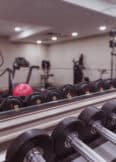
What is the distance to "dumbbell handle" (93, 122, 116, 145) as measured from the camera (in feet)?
4.17

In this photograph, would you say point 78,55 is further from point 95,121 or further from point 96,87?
point 95,121

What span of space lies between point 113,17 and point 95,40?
2.95 metres

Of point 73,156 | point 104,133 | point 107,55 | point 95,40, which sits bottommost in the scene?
point 73,156

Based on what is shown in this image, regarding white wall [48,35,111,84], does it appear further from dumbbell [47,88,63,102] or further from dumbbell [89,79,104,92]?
dumbbell [47,88,63,102]

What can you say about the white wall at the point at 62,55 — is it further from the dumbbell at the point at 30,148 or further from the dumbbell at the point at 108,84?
the dumbbell at the point at 30,148

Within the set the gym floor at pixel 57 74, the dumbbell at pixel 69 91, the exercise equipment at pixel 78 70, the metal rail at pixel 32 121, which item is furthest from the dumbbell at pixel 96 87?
the exercise equipment at pixel 78 70

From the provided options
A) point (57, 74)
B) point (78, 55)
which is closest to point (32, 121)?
point (78, 55)

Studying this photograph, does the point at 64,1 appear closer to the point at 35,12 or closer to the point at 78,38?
the point at 35,12

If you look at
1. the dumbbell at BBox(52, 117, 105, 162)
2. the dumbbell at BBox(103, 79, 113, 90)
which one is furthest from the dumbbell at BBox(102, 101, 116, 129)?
the dumbbell at BBox(103, 79, 113, 90)

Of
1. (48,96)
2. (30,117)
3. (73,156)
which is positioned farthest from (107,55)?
(73,156)

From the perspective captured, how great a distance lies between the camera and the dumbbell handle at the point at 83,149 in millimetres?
1014

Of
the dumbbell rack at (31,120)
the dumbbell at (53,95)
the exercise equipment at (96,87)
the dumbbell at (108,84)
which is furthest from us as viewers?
the dumbbell at (108,84)

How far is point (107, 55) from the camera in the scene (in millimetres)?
6586

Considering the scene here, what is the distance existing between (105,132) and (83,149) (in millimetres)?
322
